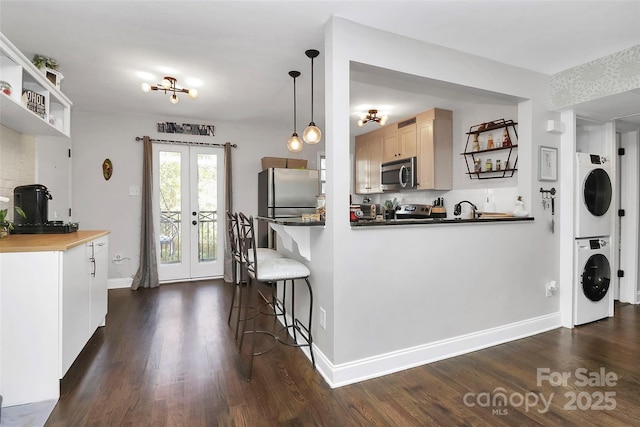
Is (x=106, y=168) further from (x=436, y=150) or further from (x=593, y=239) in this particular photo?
(x=593, y=239)

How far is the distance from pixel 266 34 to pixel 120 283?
3.96 m

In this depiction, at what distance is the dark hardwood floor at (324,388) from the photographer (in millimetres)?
1730

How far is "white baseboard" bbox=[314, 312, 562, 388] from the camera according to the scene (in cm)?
208

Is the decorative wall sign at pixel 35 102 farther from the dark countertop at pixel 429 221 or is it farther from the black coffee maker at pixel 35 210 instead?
the dark countertop at pixel 429 221

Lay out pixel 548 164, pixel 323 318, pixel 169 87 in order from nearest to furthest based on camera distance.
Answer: pixel 323 318
pixel 548 164
pixel 169 87

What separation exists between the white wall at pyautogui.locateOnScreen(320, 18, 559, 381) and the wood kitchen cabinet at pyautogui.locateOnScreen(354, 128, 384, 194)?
2521 mm

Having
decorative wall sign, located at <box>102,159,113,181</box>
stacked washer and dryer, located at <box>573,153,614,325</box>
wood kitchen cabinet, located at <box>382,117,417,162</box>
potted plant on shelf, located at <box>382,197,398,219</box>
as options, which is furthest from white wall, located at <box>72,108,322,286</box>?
stacked washer and dryer, located at <box>573,153,614,325</box>

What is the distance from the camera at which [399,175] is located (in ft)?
15.3

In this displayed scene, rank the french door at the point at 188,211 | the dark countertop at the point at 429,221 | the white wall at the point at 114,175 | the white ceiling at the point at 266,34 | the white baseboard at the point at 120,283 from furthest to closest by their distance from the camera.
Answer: the french door at the point at 188,211, the white baseboard at the point at 120,283, the white wall at the point at 114,175, the dark countertop at the point at 429,221, the white ceiling at the point at 266,34

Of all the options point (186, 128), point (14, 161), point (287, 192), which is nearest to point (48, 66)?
point (14, 161)

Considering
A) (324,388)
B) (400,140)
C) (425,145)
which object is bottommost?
(324,388)

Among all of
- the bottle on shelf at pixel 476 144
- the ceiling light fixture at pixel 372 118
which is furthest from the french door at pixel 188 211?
the bottle on shelf at pixel 476 144

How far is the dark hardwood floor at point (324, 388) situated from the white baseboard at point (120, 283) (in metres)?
1.85

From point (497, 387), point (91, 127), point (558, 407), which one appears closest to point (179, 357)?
point (497, 387)
